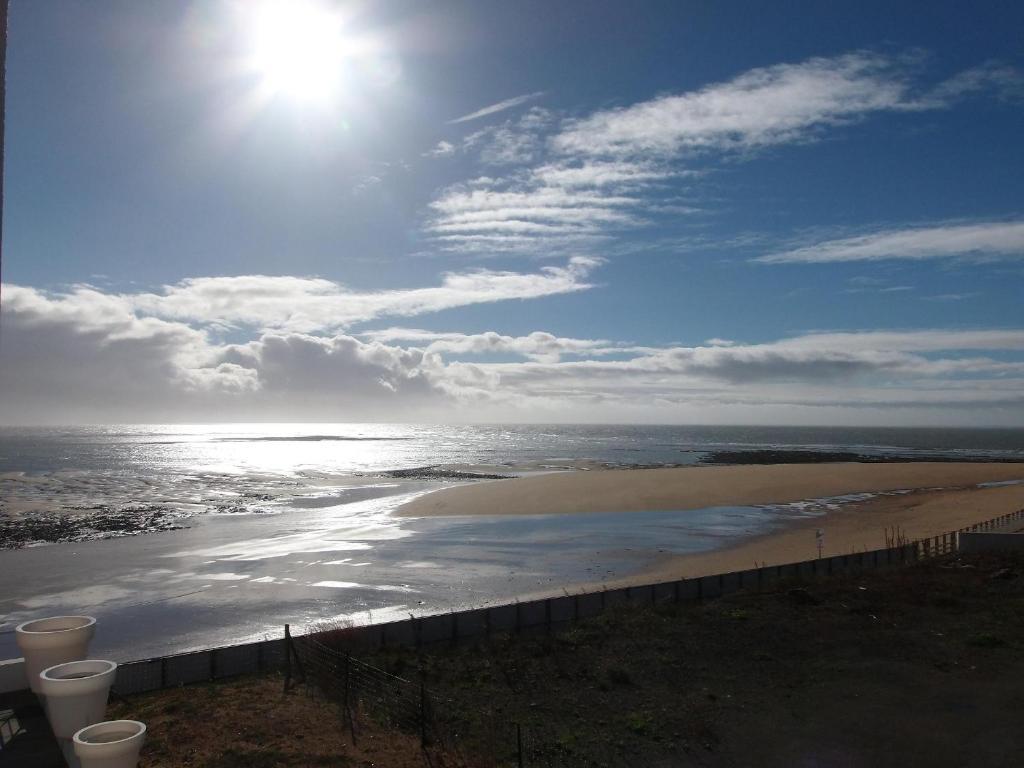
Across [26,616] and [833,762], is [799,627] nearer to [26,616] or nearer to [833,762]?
[833,762]

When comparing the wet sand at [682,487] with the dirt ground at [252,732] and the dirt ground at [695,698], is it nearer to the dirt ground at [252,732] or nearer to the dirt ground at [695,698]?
the dirt ground at [695,698]

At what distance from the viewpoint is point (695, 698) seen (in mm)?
16094

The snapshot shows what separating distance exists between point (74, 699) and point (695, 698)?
12044 millimetres

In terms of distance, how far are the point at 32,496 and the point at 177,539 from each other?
99.6ft

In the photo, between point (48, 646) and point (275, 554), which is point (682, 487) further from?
point (48, 646)

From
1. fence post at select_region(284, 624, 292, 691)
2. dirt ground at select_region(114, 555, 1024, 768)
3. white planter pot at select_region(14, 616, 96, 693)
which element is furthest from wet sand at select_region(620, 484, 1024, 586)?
white planter pot at select_region(14, 616, 96, 693)

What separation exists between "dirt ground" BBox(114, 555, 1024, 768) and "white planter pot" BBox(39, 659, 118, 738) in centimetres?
390

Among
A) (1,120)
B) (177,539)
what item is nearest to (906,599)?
(1,120)

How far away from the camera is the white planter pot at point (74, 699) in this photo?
876 cm

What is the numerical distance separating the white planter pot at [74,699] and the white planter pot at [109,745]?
2.22 ft

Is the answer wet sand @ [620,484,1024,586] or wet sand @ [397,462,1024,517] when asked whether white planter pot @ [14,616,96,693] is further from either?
wet sand @ [397,462,1024,517]

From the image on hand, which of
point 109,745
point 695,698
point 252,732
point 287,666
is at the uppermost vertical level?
point 109,745

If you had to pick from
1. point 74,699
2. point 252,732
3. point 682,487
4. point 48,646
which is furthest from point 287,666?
point 682,487

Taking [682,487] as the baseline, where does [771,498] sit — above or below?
below
